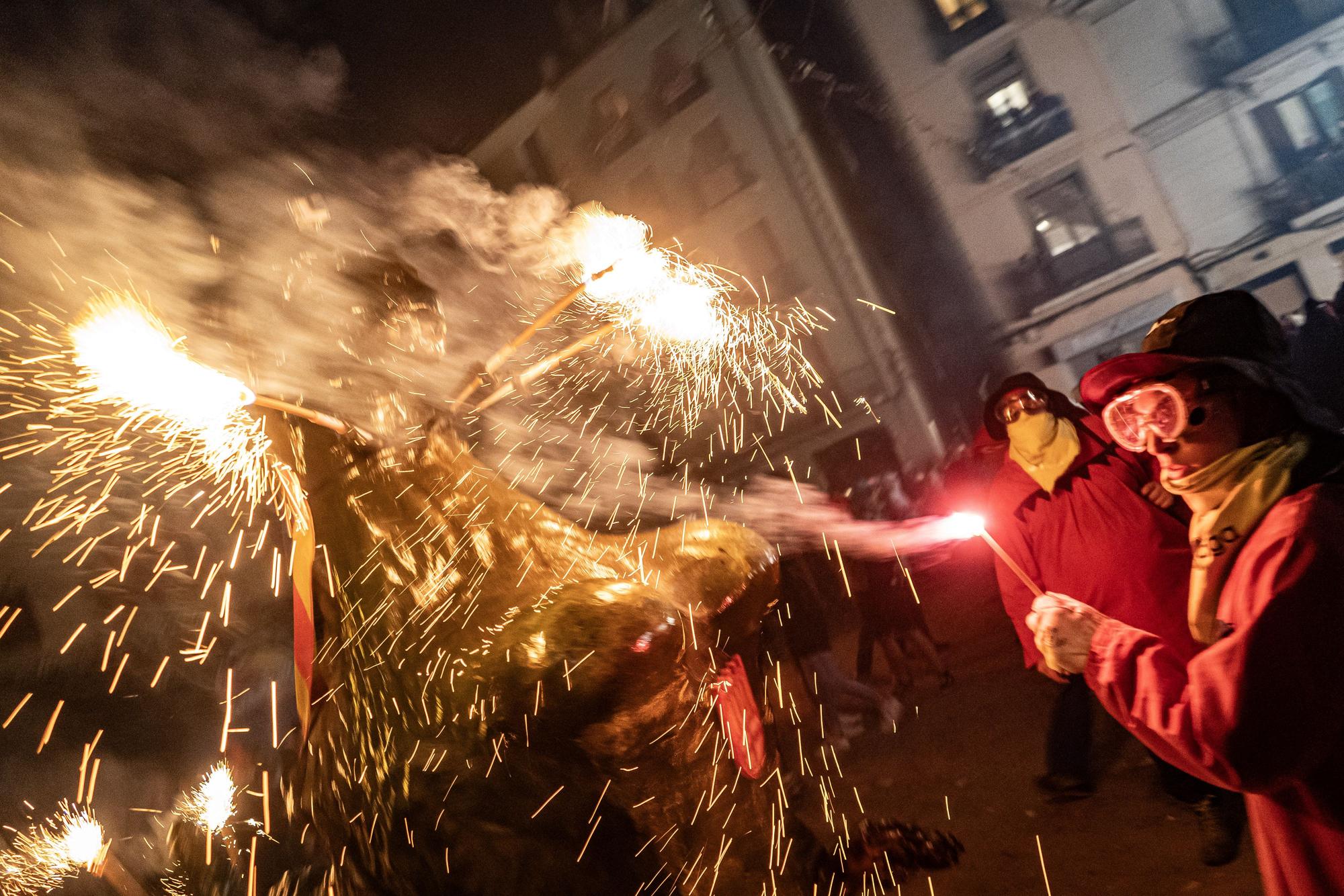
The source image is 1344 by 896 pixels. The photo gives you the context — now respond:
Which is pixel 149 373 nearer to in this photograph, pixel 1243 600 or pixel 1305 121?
pixel 1243 600

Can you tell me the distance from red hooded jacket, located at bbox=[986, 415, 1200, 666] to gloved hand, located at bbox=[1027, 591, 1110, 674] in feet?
5.03

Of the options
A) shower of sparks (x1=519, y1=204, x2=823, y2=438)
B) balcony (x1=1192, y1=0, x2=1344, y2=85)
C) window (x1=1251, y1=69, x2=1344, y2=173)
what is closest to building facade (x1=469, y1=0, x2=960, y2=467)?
shower of sparks (x1=519, y1=204, x2=823, y2=438)

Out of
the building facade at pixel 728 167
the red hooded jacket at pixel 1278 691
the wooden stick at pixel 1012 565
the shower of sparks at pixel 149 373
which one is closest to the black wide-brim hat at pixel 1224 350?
the red hooded jacket at pixel 1278 691

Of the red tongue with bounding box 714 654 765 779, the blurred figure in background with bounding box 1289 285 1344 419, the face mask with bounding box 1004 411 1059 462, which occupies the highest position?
the face mask with bounding box 1004 411 1059 462

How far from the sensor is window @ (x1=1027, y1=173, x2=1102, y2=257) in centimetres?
1403

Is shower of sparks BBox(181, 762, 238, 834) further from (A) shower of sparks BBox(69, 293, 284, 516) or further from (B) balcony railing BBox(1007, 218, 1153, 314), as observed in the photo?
(B) balcony railing BBox(1007, 218, 1153, 314)

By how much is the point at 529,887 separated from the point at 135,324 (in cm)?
251

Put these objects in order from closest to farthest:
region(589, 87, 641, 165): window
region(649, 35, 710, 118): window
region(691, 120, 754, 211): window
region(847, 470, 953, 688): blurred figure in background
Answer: region(847, 470, 953, 688): blurred figure in background → region(649, 35, 710, 118): window → region(691, 120, 754, 211): window → region(589, 87, 641, 165): window

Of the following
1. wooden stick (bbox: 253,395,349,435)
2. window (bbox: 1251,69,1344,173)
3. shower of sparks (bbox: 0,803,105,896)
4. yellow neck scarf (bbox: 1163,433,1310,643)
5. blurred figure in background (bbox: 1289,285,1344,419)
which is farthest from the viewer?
window (bbox: 1251,69,1344,173)

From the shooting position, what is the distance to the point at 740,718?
2.51 metres

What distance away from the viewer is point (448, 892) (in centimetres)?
208

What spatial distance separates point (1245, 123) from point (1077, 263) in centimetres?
328

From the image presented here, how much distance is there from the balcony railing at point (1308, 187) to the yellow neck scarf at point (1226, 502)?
13604 millimetres

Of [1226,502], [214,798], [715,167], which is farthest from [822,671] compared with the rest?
[715,167]
